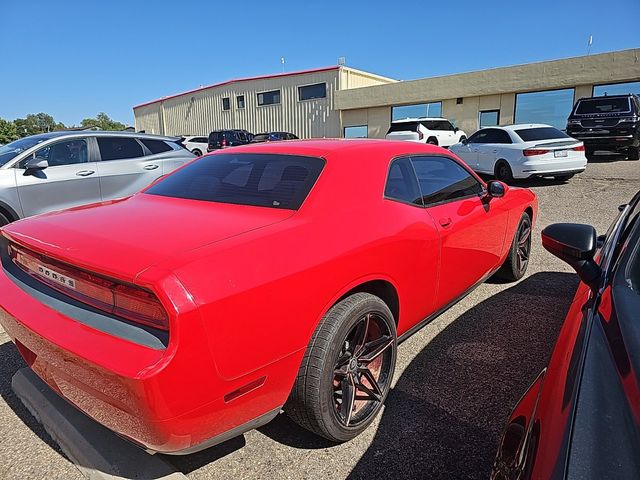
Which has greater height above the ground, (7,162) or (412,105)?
(412,105)

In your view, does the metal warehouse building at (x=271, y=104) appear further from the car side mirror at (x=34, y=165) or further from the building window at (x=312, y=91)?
the car side mirror at (x=34, y=165)

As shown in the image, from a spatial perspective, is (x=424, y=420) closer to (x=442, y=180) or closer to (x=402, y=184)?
(x=402, y=184)

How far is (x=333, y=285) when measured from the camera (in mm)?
2094

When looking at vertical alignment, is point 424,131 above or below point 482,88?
below

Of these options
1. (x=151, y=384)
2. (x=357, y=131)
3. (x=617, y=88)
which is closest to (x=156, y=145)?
(x=151, y=384)

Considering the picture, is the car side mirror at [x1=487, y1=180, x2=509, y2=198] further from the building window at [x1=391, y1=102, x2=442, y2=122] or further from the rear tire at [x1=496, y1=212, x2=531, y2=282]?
the building window at [x1=391, y1=102, x2=442, y2=122]

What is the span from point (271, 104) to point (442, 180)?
92.1ft

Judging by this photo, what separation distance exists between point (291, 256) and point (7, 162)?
19.0 feet

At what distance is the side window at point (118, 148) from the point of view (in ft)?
22.2

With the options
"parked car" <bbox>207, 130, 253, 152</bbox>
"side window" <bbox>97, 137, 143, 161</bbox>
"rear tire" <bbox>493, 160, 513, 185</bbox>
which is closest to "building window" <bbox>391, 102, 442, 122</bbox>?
"parked car" <bbox>207, 130, 253, 152</bbox>

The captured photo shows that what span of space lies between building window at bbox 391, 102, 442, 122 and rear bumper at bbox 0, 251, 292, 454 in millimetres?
22852

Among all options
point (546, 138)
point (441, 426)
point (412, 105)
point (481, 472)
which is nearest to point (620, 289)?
point (481, 472)

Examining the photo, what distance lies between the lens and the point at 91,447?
86.4 inches

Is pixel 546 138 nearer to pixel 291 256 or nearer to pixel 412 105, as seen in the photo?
pixel 291 256
